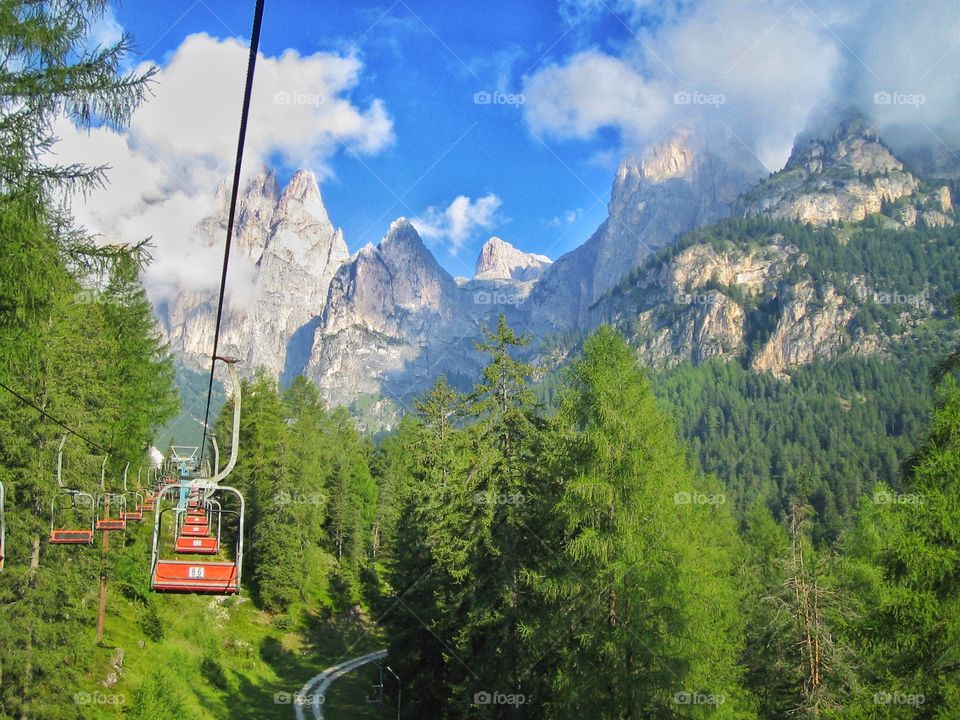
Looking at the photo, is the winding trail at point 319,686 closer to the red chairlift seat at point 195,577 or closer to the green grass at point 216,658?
the green grass at point 216,658

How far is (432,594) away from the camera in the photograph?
103 ft

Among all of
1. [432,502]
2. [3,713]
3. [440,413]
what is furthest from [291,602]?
[3,713]

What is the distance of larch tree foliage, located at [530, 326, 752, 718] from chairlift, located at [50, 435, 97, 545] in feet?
39.2

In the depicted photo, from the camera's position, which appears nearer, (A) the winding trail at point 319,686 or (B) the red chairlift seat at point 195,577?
(B) the red chairlift seat at point 195,577

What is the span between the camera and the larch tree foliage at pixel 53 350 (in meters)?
9.28

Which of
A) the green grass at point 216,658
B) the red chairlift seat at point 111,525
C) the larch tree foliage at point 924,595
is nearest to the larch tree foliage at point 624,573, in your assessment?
the larch tree foliage at point 924,595

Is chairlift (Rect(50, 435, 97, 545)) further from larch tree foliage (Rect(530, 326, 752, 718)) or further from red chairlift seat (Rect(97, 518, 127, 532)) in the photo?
larch tree foliage (Rect(530, 326, 752, 718))

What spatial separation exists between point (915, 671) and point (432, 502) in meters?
21.1

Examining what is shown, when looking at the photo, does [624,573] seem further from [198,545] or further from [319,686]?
[319,686]

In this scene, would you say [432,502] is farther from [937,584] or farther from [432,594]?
[937,584]

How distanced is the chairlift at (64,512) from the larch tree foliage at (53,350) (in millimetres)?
410

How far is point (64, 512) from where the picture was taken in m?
21.8

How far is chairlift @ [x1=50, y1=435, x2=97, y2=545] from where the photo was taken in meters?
19.4

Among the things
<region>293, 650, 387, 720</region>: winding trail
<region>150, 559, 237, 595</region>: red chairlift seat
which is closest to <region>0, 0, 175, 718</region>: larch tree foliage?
<region>150, 559, 237, 595</region>: red chairlift seat
